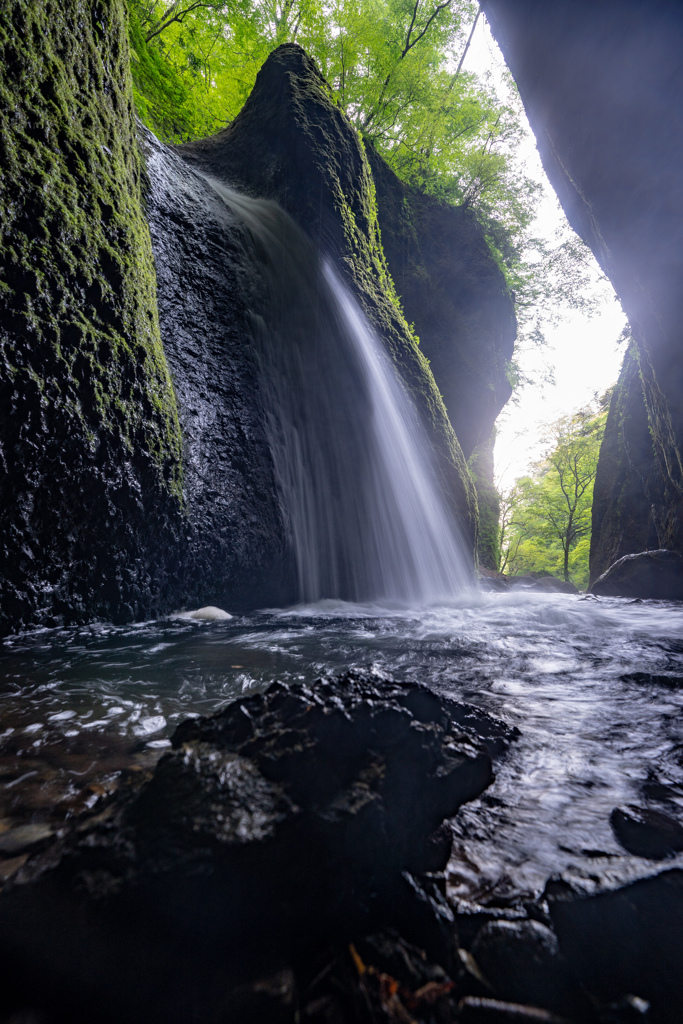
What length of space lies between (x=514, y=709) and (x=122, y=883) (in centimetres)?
174

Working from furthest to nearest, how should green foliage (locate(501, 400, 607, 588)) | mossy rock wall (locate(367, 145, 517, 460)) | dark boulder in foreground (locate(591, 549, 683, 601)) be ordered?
green foliage (locate(501, 400, 607, 588)) → mossy rock wall (locate(367, 145, 517, 460)) → dark boulder in foreground (locate(591, 549, 683, 601))

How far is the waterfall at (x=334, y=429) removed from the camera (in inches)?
224

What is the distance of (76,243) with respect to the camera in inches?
113

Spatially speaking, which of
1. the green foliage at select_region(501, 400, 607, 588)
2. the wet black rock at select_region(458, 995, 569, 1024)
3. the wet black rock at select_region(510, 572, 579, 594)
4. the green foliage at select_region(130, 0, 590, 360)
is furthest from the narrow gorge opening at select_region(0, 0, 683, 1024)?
the green foliage at select_region(501, 400, 607, 588)

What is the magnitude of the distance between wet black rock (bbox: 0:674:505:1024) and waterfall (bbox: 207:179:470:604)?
14.1ft

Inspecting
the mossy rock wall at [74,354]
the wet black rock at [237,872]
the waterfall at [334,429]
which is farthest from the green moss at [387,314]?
the wet black rock at [237,872]

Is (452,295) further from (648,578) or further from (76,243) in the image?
(76,243)

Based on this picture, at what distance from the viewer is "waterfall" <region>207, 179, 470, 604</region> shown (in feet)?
18.7

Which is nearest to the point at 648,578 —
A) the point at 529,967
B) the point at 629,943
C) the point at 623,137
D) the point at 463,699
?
the point at 623,137

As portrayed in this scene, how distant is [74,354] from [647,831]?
3574 mm

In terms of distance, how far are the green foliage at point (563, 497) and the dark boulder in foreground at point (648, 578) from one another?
12.5 m

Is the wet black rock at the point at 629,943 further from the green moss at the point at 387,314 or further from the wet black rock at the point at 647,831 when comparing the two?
the green moss at the point at 387,314

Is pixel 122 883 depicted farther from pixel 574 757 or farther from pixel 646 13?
pixel 646 13

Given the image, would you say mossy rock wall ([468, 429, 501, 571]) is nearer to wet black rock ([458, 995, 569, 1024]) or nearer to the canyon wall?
the canyon wall
